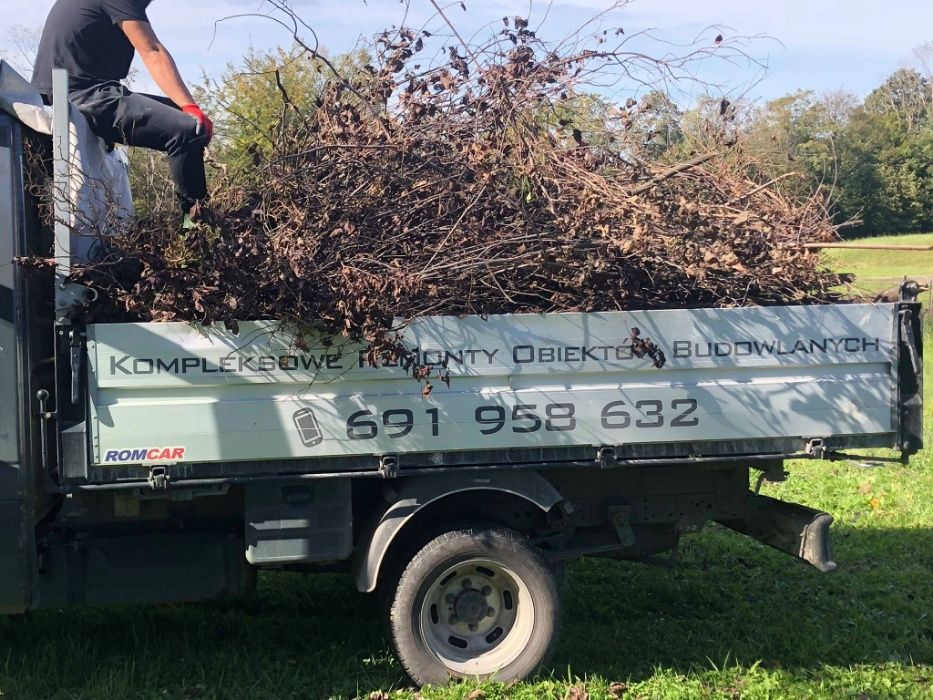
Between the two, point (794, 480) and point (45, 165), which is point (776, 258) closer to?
point (45, 165)

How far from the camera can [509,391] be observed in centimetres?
382

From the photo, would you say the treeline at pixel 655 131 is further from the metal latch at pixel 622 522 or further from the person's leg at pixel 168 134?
the metal latch at pixel 622 522

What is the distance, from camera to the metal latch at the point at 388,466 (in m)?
3.75

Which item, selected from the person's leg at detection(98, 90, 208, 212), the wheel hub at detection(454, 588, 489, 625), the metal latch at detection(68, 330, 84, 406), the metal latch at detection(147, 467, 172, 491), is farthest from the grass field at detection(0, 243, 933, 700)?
the person's leg at detection(98, 90, 208, 212)

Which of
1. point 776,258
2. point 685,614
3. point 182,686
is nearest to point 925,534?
point 685,614

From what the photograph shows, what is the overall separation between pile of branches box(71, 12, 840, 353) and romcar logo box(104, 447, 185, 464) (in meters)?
0.55

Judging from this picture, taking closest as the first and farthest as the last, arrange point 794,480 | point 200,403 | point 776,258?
point 200,403, point 776,258, point 794,480

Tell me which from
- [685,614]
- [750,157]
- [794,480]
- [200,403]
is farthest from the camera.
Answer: [794,480]

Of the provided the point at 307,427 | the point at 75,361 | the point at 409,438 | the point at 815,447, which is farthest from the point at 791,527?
the point at 75,361

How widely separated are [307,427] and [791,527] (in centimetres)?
245

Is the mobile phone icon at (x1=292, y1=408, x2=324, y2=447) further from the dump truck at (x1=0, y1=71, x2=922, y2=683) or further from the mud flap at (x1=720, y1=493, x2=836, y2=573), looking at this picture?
the mud flap at (x1=720, y1=493, x2=836, y2=573)

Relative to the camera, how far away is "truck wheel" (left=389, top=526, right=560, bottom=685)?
3982 mm

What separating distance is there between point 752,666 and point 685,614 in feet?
2.73

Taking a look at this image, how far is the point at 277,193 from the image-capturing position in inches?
161
